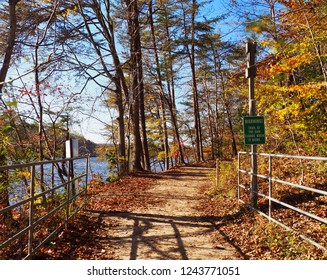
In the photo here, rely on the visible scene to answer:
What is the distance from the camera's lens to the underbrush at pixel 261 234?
3962mm

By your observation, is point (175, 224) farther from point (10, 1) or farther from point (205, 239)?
point (10, 1)

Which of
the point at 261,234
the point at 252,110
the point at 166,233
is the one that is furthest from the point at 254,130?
the point at 166,233

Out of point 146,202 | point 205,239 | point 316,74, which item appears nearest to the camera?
point 205,239

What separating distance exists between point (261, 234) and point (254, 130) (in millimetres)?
2198

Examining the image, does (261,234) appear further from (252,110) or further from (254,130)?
(252,110)

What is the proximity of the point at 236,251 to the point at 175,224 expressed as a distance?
177 centimetres

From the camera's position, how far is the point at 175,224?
5.95 m

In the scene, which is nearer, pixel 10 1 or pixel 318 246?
pixel 318 246

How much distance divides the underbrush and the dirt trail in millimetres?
248

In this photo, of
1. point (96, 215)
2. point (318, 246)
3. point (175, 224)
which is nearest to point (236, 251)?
point (318, 246)

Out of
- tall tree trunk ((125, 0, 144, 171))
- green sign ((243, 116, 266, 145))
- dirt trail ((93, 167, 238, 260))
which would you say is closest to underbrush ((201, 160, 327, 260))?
dirt trail ((93, 167, 238, 260))

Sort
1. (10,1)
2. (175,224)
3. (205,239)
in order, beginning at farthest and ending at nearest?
(10,1) → (175,224) → (205,239)

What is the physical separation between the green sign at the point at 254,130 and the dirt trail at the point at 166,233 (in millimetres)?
2016

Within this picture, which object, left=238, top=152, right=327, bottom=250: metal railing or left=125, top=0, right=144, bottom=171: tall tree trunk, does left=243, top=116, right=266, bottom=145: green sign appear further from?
left=125, top=0, right=144, bottom=171: tall tree trunk
